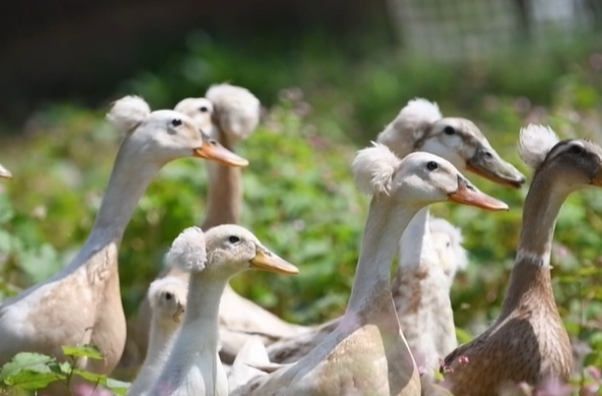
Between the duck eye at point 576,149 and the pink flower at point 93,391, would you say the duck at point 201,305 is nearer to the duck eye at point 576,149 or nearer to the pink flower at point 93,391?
the pink flower at point 93,391

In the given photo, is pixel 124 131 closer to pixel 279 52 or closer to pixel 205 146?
pixel 205 146

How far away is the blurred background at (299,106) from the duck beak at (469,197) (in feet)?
2.21

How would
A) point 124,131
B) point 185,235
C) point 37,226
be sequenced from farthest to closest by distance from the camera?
point 37,226
point 124,131
point 185,235

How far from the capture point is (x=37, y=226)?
26.1ft

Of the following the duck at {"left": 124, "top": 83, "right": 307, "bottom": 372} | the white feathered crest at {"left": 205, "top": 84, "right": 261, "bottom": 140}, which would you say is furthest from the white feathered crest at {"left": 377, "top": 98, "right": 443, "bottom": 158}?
the white feathered crest at {"left": 205, "top": 84, "right": 261, "bottom": 140}

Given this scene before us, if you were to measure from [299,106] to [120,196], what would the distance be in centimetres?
369

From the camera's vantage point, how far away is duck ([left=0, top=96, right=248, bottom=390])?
540cm

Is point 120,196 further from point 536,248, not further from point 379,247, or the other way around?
point 536,248

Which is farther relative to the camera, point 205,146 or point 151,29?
point 151,29

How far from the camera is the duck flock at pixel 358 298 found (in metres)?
4.73

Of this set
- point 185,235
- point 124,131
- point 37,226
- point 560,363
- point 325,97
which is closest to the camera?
point 185,235

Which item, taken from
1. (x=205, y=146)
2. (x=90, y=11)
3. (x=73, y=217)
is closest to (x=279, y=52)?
(x=90, y=11)

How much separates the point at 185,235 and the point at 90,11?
10.8 meters

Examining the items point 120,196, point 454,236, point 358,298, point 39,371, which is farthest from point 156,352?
point 454,236
